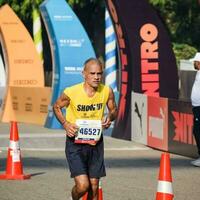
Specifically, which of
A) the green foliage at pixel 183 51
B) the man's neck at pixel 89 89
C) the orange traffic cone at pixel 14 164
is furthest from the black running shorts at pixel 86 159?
the green foliage at pixel 183 51

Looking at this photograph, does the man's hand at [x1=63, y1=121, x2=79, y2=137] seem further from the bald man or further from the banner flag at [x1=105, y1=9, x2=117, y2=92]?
the banner flag at [x1=105, y1=9, x2=117, y2=92]

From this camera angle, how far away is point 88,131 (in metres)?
9.60

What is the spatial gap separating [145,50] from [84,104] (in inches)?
423

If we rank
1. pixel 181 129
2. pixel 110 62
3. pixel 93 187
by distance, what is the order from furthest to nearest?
pixel 110 62 < pixel 181 129 < pixel 93 187

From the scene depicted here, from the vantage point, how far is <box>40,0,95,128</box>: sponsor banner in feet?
82.2

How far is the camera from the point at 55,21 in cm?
2542

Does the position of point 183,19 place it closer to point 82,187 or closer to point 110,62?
point 110,62

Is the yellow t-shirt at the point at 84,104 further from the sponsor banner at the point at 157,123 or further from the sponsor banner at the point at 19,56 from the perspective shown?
the sponsor banner at the point at 19,56

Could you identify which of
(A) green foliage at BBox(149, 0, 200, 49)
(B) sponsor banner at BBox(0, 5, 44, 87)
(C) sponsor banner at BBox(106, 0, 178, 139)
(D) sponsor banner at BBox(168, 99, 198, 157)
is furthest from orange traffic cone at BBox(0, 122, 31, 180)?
(A) green foliage at BBox(149, 0, 200, 49)

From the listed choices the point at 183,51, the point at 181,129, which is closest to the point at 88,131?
the point at 181,129

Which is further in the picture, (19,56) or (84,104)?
(19,56)

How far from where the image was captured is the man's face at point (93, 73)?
9625 millimetres

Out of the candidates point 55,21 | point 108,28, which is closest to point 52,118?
point 55,21

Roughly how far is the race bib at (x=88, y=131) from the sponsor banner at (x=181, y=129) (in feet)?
23.7
